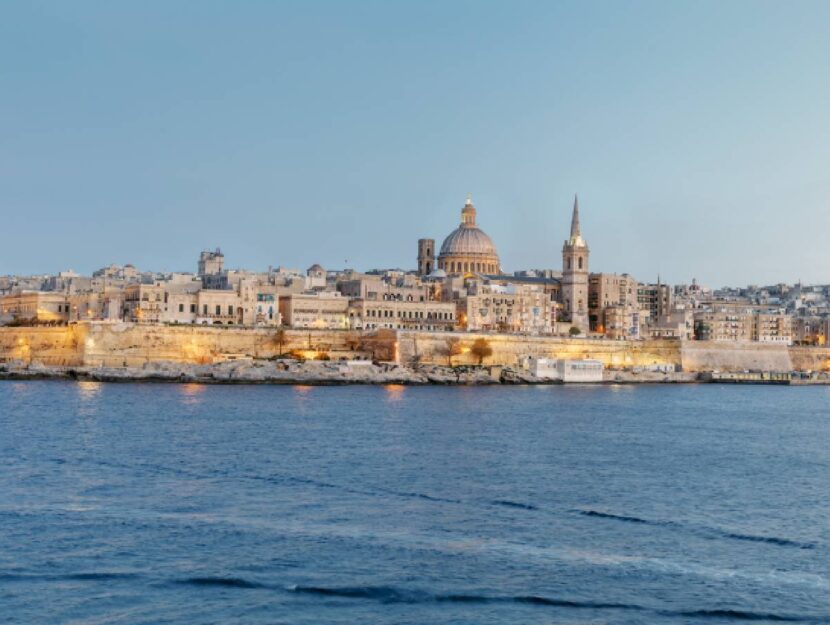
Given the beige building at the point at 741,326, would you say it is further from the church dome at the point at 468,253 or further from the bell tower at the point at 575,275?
the church dome at the point at 468,253

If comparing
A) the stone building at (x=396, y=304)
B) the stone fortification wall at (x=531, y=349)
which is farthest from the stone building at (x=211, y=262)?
the stone fortification wall at (x=531, y=349)

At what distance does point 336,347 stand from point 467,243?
72.1ft

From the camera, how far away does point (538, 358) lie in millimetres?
50844

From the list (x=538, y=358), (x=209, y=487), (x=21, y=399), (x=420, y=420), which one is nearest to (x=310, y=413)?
(x=420, y=420)

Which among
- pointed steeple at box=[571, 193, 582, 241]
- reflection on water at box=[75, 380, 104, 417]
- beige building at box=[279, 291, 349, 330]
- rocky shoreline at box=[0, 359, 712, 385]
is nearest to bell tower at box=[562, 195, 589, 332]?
pointed steeple at box=[571, 193, 582, 241]

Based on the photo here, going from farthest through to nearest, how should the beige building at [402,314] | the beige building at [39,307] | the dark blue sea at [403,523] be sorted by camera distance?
the beige building at [402,314] → the beige building at [39,307] → the dark blue sea at [403,523]

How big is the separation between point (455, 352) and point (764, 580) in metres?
40.7

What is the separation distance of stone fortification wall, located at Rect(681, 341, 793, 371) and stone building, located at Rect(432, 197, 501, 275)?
15587mm

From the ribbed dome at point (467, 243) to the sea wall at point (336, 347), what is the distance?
1558 centimetres

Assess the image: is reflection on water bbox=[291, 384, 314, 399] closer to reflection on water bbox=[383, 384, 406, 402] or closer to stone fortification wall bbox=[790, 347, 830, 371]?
reflection on water bbox=[383, 384, 406, 402]

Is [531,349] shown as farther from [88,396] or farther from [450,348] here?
[88,396]

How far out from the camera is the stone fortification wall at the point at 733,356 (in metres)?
58.6

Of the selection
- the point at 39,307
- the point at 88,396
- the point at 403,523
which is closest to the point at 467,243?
the point at 39,307

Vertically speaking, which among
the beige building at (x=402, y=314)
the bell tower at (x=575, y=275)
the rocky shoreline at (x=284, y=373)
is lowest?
the rocky shoreline at (x=284, y=373)
